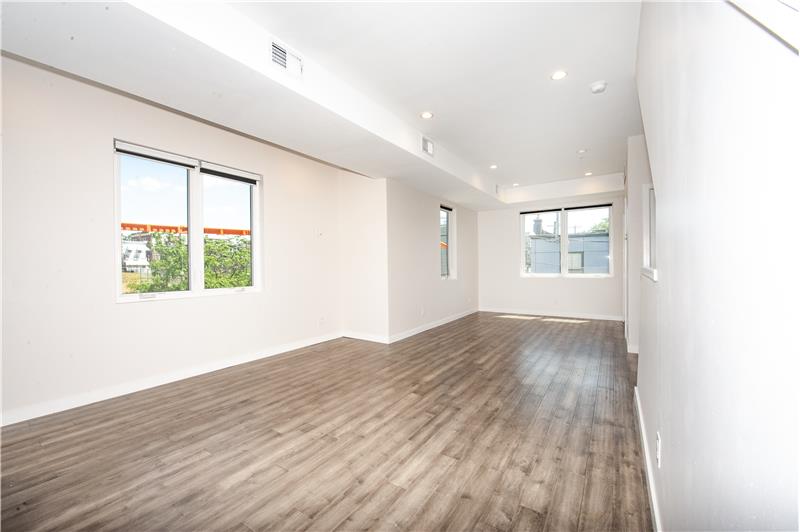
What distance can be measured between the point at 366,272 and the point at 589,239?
5.40 metres

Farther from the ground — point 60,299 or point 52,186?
point 52,186

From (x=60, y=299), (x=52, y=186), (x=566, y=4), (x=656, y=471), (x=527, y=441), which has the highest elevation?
(x=566, y=4)

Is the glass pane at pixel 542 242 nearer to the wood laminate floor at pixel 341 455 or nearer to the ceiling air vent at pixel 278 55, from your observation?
the wood laminate floor at pixel 341 455

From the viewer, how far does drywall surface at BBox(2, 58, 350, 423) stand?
2674mm

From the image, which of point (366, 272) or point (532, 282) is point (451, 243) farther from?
point (366, 272)

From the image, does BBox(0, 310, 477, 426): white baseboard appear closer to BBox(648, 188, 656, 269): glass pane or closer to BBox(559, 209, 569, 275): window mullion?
BBox(648, 188, 656, 269): glass pane

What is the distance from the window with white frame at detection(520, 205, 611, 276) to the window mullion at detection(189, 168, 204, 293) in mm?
7006

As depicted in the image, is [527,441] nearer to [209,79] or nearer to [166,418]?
[166,418]

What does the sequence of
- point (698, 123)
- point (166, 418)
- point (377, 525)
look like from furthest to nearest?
point (166, 418) → point (377, 525) → point (698, 123)

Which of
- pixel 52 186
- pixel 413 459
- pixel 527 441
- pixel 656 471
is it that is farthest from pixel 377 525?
pixel 52 186

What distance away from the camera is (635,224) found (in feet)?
14.3

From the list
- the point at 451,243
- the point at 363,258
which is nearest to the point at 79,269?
the point at 363,258

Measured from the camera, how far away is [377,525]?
158 centimetres

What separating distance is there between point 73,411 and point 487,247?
317 inches
